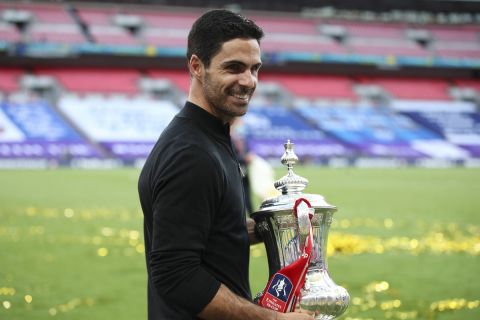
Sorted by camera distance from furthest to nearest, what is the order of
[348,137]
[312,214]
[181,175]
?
[348,137] → [312,214] → [181,175]

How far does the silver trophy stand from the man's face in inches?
14.2

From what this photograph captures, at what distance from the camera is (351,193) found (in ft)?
64.8

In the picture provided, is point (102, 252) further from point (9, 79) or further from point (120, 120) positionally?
point (9, 79)

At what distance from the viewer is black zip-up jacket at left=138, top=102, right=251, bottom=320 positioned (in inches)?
93.0

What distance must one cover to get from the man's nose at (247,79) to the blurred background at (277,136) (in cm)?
392

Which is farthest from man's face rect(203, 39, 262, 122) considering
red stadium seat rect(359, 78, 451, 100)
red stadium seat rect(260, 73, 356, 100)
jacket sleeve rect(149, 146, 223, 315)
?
red stadium seat rect(359, 78, 451, 100)

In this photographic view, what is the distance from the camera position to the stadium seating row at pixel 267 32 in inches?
1663

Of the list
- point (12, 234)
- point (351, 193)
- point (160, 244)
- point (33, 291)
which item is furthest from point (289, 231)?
point (351, 193)

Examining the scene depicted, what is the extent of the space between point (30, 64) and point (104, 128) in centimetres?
815

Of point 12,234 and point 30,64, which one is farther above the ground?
point 30,64

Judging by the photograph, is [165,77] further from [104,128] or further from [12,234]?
[12,234]

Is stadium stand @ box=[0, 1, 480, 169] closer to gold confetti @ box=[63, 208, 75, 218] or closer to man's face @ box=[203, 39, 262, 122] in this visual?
gold confetti @ box=[63, 208, 75, 218]

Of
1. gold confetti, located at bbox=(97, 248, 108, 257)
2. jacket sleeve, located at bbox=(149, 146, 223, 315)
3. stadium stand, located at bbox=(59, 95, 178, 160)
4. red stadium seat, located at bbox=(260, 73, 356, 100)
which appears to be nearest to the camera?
jacket sleeve, located at bbox=(149, 146, 223, 315)

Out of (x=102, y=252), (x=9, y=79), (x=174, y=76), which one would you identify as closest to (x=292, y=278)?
(x=102, y=252)
